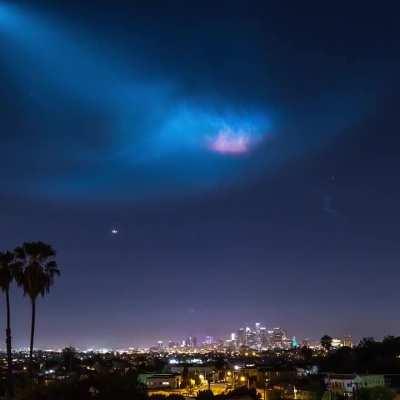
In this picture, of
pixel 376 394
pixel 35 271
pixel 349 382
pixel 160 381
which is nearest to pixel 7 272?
pixel 35 271

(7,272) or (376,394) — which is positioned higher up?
(7,272)

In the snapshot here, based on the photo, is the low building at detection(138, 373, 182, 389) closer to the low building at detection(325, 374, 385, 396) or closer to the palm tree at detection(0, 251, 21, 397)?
the low building at detection(325, 374, 385, 396)

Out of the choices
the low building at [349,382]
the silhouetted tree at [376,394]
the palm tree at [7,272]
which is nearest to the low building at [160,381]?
the low building at [349,382]

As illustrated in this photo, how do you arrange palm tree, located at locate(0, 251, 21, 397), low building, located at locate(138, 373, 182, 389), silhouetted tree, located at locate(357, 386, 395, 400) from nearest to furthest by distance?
palm tree, located at locate(0, 251, 21, 397) → silhouetted tree, located at locate(357, 386, 395, 400) → low building, located at locate(138, 373, 182, 389)

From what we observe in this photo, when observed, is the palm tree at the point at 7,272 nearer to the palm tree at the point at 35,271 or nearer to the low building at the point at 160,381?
the palm tree at the point at 35,271

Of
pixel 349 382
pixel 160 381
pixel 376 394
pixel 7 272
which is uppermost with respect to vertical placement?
pixel 7 272

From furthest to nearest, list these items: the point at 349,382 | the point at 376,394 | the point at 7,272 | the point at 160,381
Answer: the point at 160,381 → the point at 349,382 → the point at 376,394 → the point at 7,272

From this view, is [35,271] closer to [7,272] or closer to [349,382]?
[7,272]

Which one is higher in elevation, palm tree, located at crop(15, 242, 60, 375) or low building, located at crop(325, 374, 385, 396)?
palm tree, located at crop(15, 242, 60, 375)

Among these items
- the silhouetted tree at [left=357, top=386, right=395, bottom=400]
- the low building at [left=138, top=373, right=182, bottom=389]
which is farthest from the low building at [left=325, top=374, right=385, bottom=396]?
the low building at [left=138, top=373, right=182, bottom=389]

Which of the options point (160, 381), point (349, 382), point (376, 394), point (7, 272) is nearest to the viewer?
point (7, 272)
